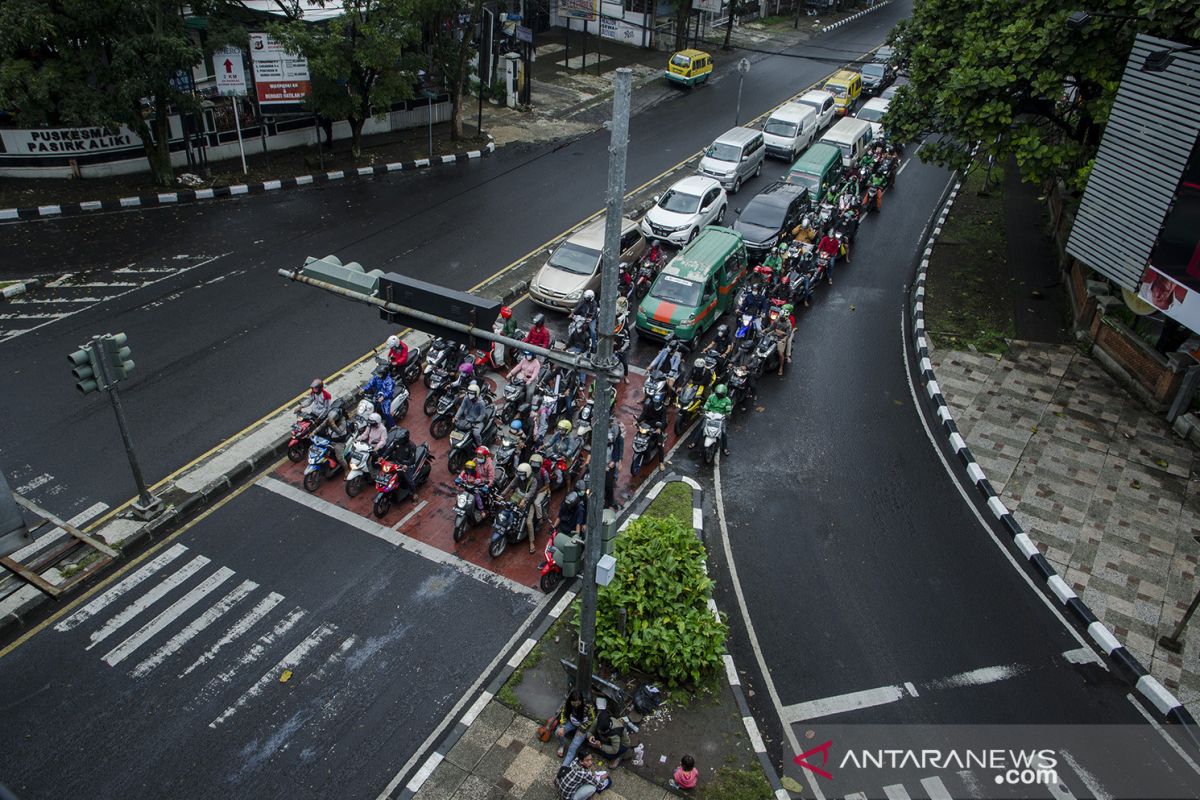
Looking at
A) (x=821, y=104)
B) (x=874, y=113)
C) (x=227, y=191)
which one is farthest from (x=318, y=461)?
(x=874, y=113)

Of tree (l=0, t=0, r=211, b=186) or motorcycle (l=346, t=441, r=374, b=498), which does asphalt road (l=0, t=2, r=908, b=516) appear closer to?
motorcycle (l=346, t=441, r=374, b=498)

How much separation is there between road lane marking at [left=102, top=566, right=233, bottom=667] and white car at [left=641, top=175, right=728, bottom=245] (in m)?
14.2

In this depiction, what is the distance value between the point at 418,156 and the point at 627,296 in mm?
12593

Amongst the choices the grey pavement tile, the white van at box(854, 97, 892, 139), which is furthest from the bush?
the white van at box(854, 97, 892, 139)

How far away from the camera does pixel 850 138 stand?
2900cm

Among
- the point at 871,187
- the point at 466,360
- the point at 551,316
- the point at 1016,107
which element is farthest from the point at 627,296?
the point at 871,187

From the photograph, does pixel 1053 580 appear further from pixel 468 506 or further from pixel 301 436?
pixel 301 436

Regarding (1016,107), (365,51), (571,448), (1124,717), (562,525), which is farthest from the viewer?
(365,51)

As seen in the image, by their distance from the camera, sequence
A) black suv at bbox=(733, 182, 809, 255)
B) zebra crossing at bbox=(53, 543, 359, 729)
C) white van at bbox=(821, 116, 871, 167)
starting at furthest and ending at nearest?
white van at bbox=(821, 116, 871, 167) < black suv at bbox=(733, 182, 809, 255) < zebra crossing at bbox=(53, 543, 359, 729)

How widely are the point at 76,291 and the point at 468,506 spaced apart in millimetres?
12393

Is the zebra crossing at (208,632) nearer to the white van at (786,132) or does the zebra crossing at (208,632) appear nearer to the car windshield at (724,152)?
the car windshield at (724,152)

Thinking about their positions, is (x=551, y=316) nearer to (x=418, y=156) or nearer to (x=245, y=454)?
(x=245, y=454)

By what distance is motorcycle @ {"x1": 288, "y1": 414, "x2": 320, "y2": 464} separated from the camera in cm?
1432

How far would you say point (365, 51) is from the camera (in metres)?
23.6
